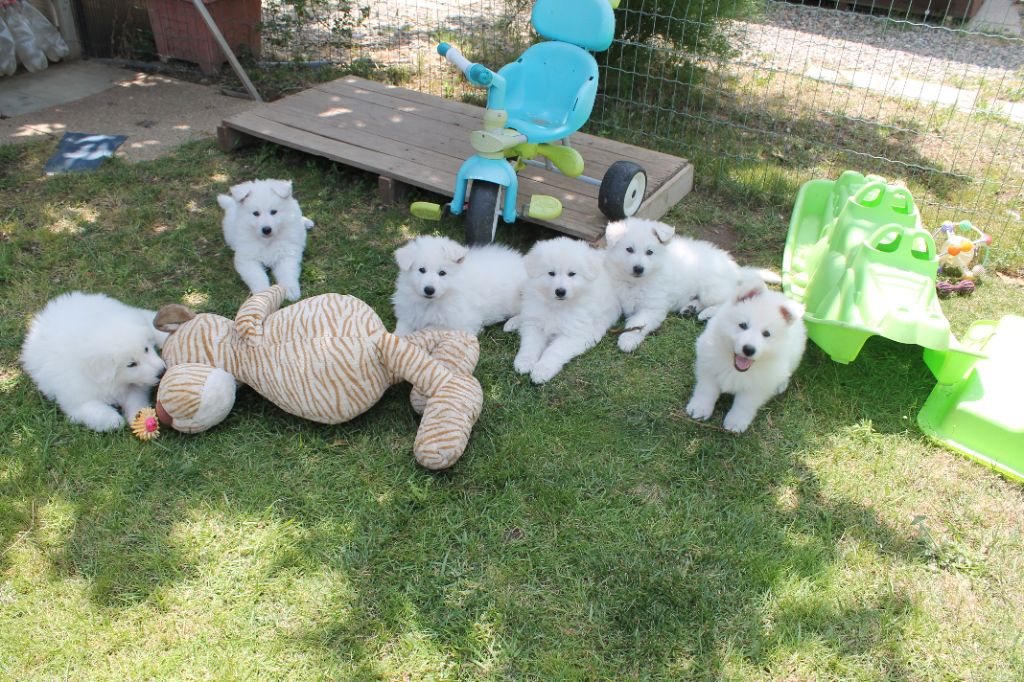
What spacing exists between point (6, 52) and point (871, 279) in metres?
7.27

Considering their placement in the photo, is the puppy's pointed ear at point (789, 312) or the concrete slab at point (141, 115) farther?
the concrete slab at point (141, 115)

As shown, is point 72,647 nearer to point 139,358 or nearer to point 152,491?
point 152,491

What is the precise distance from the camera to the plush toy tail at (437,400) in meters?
2.84

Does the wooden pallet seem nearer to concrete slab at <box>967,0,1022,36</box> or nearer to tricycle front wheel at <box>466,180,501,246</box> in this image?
tricycle front wheel at <box>466,180,501,246</box>

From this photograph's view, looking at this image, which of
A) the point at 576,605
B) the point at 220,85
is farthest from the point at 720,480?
the point at 220,85

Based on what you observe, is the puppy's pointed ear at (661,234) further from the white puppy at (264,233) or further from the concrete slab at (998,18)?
the concrete slab at (998,18)

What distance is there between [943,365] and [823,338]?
19.5 inches

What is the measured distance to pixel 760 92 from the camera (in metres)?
7.16

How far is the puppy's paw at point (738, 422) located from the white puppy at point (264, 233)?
2.29m

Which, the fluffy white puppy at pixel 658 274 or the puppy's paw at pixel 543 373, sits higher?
the fluffy white puppy at pixel 658 274

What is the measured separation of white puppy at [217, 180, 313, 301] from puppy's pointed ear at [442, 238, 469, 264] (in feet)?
3.22

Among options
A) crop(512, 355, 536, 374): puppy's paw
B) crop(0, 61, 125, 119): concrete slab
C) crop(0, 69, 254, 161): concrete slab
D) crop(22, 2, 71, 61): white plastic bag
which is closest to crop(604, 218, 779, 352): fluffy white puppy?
crop(512, 355, 536, 374): puppy's paw

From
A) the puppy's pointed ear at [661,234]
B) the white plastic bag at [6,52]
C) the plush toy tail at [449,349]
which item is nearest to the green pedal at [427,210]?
the plush toy tail at [449,349]

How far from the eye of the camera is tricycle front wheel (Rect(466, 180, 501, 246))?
4.11m
